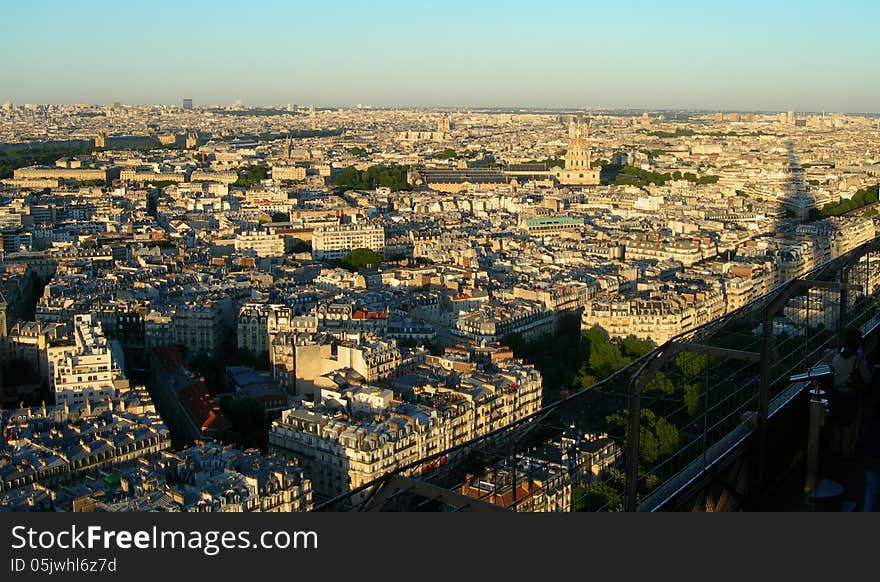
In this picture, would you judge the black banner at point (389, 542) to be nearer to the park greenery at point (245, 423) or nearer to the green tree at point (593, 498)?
the green tree at point (593, 498)

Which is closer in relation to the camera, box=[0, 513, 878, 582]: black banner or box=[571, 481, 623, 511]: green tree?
box=[0, 513, 878, 582]: black banner

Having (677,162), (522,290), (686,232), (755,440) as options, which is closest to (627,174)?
(677,162)

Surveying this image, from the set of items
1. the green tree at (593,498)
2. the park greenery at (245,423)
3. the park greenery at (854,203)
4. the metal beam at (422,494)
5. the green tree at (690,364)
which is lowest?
the park greenery at (245,423)

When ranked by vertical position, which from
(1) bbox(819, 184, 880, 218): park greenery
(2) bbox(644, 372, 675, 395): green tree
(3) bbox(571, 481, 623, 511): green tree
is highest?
(3) bbox(571, 481, 623, 511): green tree

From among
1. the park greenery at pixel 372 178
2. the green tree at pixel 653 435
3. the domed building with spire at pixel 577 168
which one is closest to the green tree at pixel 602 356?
the green tree at pixel 653 435

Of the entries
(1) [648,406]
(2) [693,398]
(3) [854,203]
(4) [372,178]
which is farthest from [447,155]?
(2) [693,398]

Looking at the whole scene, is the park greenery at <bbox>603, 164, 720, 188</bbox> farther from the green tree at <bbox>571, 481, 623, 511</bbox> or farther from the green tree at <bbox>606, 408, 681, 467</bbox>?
the green tree at <bbox>571, 481, 623, 511</bbox>

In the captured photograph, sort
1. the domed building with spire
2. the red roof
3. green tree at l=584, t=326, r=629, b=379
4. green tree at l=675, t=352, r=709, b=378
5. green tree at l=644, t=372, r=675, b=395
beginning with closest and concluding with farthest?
green tree at l=675, t=352, r=709, b=378
green tree at l=644, t=372, r=675, b=395
the red roof
green tree at l=584, t=326, r=629, b=379
the domed building with spire

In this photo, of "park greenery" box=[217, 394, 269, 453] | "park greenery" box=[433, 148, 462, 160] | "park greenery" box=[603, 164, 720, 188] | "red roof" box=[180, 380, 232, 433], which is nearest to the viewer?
"park greenery" box=[217, 394, 269, 453]

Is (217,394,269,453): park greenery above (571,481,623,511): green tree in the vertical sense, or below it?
below

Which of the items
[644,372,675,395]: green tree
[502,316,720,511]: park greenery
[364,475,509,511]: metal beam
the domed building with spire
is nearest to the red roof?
[502,316,720,511]: park greenery
